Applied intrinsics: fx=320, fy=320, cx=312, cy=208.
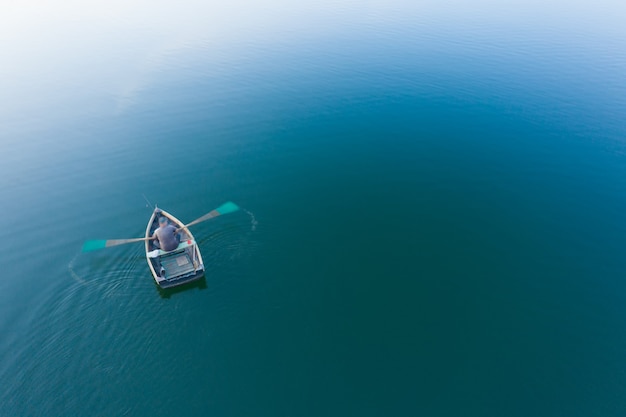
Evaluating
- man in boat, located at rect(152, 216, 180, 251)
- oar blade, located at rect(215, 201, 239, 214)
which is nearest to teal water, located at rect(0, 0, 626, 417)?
oar blade, located at rect(215, 201, 239, 214)

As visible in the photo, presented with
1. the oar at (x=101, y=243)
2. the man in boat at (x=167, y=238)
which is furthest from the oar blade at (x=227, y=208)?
the oar at (x=101, y=243)

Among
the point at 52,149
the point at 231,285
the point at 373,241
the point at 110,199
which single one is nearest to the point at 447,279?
the point at 373,241

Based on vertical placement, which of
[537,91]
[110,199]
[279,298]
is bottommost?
[279,298]

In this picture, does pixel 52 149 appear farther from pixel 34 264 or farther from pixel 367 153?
pixel 367 153

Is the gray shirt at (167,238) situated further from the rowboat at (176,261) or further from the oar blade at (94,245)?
the oar blade at (94,245)

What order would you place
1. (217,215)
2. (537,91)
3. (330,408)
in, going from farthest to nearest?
1. (537,91)
2. (217,215)
3. (330,408)

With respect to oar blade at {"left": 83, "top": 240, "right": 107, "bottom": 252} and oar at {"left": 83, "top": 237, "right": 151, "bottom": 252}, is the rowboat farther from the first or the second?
oar blade at {"left": 83, "top": 240, "right": 107, "bottom": 252}

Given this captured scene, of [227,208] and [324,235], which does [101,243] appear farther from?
[324,235]
